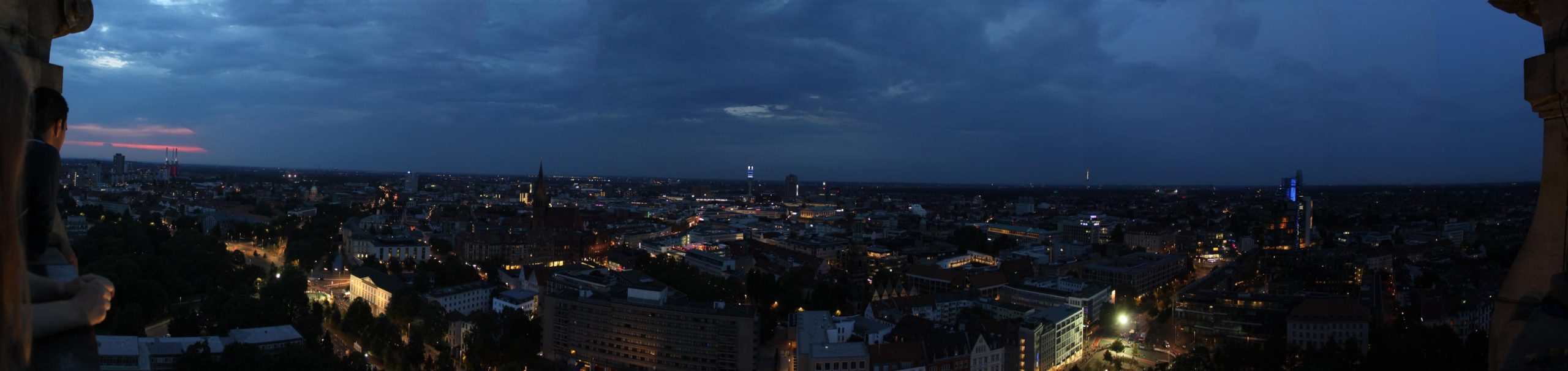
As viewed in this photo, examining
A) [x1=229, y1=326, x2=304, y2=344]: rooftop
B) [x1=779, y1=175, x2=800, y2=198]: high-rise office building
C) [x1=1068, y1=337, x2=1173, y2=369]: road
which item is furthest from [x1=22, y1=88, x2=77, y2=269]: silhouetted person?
[x1=779, y1=175, x2=800, y2=198]: high-rise office building

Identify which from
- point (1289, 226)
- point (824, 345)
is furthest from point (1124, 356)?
point (1289, 226)

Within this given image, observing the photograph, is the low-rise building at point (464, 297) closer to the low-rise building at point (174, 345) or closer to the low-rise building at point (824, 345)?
the low-rise building at point (174, 345)

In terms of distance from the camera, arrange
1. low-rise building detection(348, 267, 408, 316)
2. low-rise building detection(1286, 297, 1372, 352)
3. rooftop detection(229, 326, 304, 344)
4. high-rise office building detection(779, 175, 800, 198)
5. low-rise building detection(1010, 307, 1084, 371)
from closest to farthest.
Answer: rooftop detection(229, 326, 304, 344)
low-rise building detection(1286, 297, 1372, 352)
low-rise building detection(1010, 307, 1084, 371)
low-rise building detection(348, 267, 408, 316)
high-rise office building detection(779, 175, 800, 198)

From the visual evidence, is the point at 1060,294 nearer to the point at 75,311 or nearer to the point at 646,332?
the point at 646,332

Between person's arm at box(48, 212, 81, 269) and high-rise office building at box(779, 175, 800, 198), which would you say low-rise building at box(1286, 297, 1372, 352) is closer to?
person's arm at box(48, 212, 81, 269)

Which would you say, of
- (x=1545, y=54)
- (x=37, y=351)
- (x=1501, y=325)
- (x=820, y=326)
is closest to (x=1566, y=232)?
(x=1501, y=325)

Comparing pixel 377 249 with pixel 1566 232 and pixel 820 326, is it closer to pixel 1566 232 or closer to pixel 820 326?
pixel 820 326
